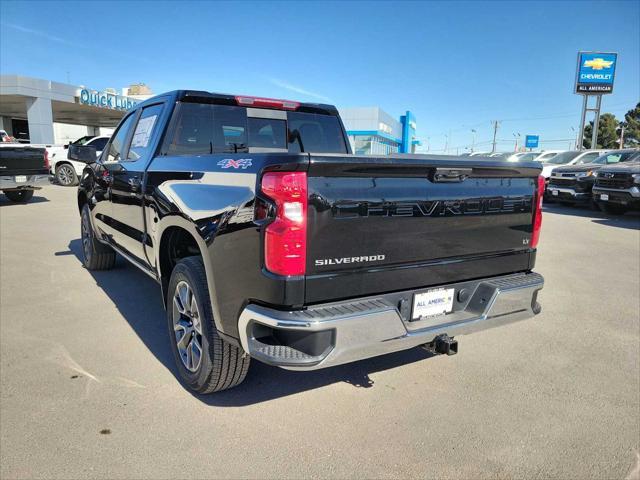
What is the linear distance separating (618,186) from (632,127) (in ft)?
202

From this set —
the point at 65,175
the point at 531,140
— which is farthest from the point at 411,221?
the point at 531,140

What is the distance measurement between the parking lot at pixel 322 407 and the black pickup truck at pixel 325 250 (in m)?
0.39

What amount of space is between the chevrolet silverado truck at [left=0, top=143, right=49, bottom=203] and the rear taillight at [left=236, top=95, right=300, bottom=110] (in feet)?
33.1

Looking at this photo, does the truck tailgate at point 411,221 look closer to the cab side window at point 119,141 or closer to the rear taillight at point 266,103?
the rear taillight at point 266,103

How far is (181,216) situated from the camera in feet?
9.78

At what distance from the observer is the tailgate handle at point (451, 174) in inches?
104

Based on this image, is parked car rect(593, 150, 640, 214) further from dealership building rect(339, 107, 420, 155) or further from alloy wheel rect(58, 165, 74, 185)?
dealership building rect(339, 107, 420, 155)

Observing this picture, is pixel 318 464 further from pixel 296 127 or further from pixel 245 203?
pixel 296 127

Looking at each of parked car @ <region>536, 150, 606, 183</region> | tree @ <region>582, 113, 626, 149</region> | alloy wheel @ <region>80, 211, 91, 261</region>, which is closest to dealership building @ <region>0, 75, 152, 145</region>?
alloy wheel @ <region>80, 211, 91, 261</region>

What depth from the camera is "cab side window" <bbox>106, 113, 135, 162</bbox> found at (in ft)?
15.4

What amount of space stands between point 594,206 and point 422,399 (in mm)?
14197

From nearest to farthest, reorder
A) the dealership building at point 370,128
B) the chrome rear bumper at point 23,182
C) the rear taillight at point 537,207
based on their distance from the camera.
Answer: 1. the rear taillight at point 537,207
2. the chrome rear bumper at point 23,182
3. the dealership building at point 370,128

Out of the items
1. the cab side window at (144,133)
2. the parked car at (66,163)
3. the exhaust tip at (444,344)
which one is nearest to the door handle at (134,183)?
the cab side window at (144,133)

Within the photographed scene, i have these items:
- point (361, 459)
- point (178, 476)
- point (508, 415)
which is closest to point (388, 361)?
point (508, 415)
